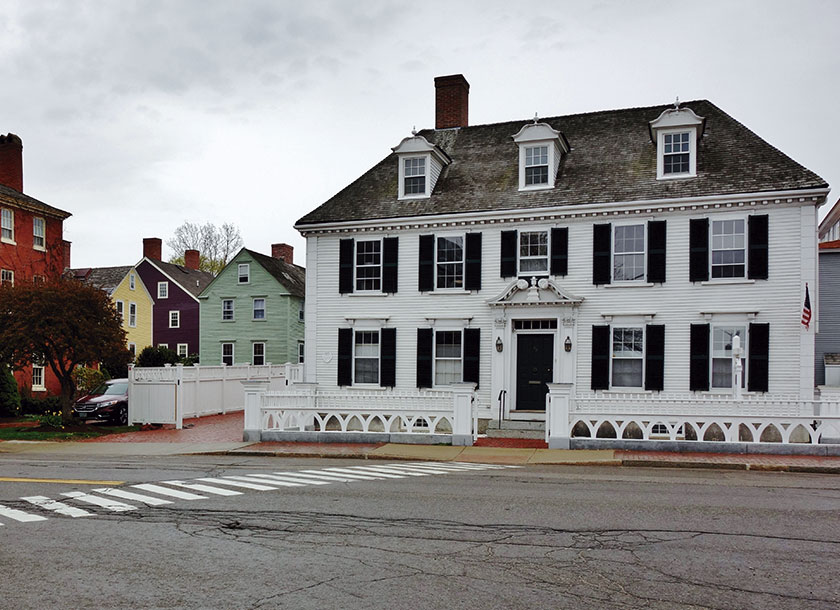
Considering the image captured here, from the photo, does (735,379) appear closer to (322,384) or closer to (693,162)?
(693,162)

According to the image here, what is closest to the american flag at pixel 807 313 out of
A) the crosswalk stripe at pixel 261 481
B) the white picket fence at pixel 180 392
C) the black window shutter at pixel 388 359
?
the black window shutter at pixel 388 359

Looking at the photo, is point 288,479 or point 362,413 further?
point 362,413

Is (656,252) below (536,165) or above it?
below

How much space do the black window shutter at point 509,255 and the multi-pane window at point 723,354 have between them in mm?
5549

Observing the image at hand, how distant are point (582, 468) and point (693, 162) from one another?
1013 cm

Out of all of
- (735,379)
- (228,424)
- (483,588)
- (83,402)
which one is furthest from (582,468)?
(83,402)

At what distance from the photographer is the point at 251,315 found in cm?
4231

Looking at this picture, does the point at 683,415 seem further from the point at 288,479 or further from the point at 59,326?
the point at 59,326

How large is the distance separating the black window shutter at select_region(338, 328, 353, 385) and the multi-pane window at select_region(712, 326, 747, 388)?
10.2 meters

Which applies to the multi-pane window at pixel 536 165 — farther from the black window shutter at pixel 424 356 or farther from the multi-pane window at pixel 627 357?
the black window shutter at pixel 424 356

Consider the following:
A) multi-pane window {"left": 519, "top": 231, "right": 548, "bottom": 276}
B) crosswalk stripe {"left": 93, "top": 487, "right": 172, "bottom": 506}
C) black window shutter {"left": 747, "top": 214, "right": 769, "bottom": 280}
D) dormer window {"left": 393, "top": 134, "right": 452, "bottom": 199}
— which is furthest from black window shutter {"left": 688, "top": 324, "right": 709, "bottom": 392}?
crosswalk stripe {"left": 93, "top": 487, "right": 172, "bottom": 506}

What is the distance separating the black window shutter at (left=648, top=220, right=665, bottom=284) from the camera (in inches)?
798

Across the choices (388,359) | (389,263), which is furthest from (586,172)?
(388,359)

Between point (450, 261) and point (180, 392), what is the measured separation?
9299 millimetres
